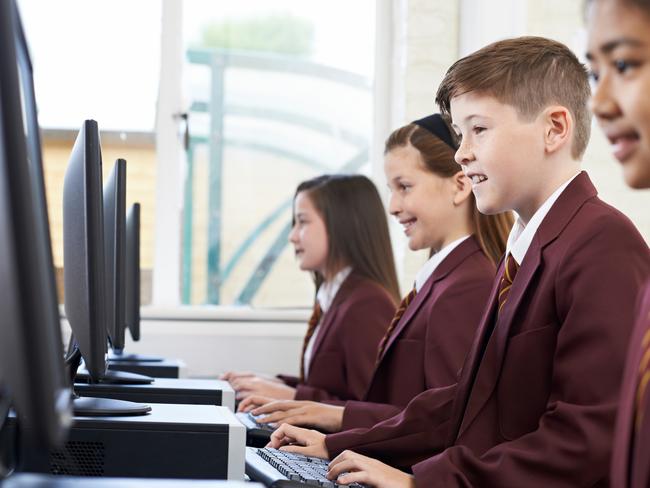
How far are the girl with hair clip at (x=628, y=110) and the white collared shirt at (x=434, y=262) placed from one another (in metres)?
1.12

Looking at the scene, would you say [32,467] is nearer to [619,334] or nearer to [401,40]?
[619,334]

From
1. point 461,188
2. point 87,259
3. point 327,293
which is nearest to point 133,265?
point 327,293

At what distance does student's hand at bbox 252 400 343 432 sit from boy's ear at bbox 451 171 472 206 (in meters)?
0.53

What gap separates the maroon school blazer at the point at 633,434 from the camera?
36.2 inches

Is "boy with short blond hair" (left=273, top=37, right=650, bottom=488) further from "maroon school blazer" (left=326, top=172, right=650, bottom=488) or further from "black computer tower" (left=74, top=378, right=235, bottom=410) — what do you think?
"black computer tower" (left=74, top=378, right=235, bottom=410)

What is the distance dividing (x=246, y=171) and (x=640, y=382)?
3198 millimetres

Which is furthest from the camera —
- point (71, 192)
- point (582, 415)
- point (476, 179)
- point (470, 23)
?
point (470, 23)

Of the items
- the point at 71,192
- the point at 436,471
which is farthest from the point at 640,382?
the point at 71,192

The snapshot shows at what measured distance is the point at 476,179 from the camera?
5.12 ft

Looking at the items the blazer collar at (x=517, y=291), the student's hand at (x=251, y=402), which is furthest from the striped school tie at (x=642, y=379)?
the student's hand at (x=251, y=402)

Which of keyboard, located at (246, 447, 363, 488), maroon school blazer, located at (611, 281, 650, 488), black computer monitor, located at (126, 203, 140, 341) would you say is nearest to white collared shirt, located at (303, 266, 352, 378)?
black computer monitor, located at (126, 203, 140, 341)

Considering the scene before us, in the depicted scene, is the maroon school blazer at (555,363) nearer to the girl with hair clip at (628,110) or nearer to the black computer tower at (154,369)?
the girl with hair clip at (628,110)

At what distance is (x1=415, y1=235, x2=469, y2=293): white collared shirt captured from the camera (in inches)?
82.4

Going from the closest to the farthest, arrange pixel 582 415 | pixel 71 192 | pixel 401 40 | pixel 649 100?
1. pixel 649 100
2. pixel 582 415
3. pixel 71 192
4. pixel 401 40
